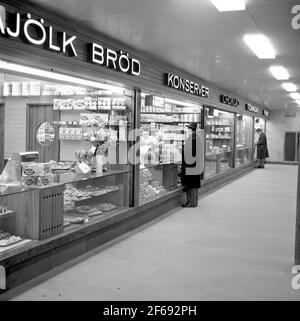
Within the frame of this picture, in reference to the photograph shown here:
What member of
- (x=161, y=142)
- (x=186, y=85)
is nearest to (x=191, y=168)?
(x=161, y=142)

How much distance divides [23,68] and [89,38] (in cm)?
103

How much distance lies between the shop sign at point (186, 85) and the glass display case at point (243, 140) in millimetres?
5008

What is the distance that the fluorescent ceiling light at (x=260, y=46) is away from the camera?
5.63 m

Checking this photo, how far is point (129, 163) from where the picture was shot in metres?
6.73

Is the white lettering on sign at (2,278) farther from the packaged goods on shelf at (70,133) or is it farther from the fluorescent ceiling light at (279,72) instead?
the fluorescent ceiling light at (279,72)

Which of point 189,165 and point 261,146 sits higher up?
point 261,146

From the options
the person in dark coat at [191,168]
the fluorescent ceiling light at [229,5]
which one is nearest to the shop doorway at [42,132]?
the person in dark coat at [191,168]

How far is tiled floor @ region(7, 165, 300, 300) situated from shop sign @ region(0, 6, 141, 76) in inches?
97.4

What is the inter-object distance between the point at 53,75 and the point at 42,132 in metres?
1.96

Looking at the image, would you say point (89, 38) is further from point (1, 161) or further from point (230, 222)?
point (230, 222)

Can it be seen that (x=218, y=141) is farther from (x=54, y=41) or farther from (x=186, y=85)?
(x=54, y=41)

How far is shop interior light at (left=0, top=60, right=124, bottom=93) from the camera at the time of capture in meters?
4.69

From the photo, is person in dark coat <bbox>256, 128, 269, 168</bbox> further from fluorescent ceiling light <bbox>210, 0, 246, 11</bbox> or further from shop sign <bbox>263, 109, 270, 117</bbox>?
fluorescent ceiling light <bbox>210, 0, 246, 11</bbox>
